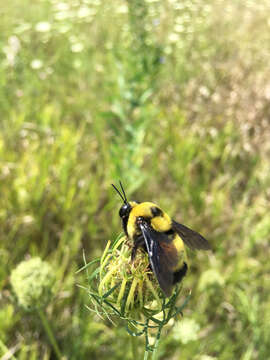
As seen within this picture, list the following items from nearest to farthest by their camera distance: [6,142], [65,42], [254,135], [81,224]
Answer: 1. [81,224]
2. [6,142]
3. [254,135]
4. [65,42]

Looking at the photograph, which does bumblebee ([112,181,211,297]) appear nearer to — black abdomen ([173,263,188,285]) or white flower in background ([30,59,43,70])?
black abdomen ([173,263,188,285])

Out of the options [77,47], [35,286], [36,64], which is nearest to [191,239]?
[35,286]

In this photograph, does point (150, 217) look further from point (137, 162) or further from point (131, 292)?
point (137, 162)

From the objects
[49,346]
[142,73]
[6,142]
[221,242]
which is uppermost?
[142,73]

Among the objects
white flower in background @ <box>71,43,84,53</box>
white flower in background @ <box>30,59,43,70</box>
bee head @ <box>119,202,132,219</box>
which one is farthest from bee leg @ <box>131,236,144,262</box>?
white flower in background @ <box>71,43,84,53</box>

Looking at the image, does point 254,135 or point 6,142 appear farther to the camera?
Answer: point 254,135

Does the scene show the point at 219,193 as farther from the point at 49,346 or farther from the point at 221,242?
the point at 49,346

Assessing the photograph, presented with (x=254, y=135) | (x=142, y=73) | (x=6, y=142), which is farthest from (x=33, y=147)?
(x=254, y=135)
